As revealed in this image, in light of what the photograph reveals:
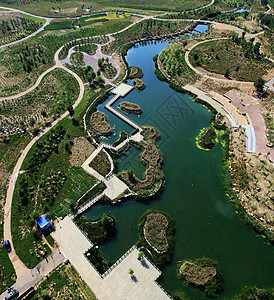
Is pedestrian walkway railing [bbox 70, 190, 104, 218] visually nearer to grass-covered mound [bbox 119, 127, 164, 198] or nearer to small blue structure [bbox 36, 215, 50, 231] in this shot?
small blue structure [bbox 36, 215, 50, 231]

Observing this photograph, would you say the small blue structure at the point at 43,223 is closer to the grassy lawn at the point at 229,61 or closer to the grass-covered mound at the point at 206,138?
the grass-covered mound at the point at 206,138

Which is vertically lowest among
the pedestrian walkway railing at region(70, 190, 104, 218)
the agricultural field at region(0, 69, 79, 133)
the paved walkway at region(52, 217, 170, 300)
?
the paved walkway at region(52, 217, 170, 300)

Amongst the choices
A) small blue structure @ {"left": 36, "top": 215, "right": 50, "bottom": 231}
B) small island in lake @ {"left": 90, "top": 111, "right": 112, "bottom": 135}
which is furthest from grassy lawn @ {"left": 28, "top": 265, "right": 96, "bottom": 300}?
small island in lake @ {"left": 90, "top": 111, "right": 112, "bottom": 135}

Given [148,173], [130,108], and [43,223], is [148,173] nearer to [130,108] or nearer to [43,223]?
[43,223]

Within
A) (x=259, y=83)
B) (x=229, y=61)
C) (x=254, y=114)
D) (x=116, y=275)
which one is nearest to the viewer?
(x=116, y=275)

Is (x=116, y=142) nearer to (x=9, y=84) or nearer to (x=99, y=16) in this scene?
(x=9, y=84)

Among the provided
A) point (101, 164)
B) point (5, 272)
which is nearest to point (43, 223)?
point (5, 272)
